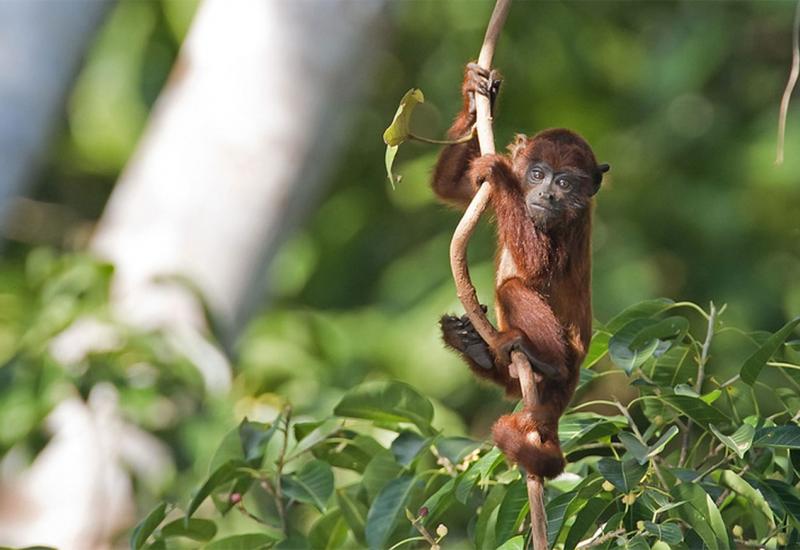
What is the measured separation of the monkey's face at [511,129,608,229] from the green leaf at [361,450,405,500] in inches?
28.0

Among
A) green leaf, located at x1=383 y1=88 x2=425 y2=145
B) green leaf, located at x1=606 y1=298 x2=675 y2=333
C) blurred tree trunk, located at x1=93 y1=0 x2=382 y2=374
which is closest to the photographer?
green leaf, located at x1=383 y1=88 x2=425 y2=145

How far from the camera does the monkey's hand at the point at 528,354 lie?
2729 millimetres

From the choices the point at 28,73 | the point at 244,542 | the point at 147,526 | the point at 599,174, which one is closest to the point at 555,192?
the point at 599,174

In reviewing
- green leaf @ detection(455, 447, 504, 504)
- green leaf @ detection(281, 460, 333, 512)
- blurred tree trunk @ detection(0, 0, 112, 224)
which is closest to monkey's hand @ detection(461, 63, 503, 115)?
green leaf @ detection(455, 447, 504, 504)

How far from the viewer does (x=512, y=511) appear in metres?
2.50

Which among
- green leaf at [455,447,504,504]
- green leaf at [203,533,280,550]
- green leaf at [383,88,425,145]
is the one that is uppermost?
green leaf at [383,88,425,145]

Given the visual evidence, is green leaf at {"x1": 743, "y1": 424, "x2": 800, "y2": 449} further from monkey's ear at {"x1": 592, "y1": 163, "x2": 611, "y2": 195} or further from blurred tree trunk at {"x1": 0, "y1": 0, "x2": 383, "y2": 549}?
blurred tree trunk at {"x1": 0, "y1": 0, "x2": 383, "y2": 549}

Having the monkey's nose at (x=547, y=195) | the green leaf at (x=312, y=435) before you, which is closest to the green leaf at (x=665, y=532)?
the green leaf at (x=312, y=435)

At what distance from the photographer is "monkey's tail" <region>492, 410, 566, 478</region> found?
237 centimetres

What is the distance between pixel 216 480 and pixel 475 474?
1.88ft

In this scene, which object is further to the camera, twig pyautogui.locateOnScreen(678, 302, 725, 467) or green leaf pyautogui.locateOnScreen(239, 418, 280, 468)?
green leaf pyautogui.locateOnScreen(239, 418, 280, 468)

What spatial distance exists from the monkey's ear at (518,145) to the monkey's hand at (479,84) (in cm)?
38

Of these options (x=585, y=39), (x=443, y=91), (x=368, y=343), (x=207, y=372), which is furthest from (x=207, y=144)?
(x=585, y=39)

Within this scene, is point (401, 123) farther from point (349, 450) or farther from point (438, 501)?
point (349, 450)
